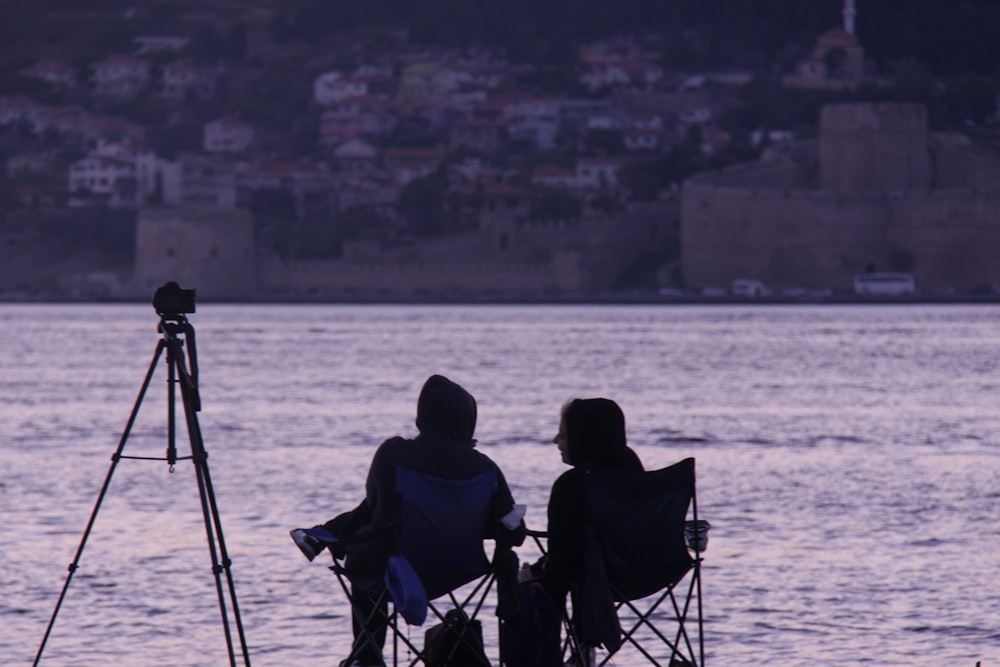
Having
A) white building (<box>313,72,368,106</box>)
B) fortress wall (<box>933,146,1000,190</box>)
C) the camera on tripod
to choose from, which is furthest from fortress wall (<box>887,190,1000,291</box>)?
the camera on tripod

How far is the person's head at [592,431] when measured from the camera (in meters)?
5.23

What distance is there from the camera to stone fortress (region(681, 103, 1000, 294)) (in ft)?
215

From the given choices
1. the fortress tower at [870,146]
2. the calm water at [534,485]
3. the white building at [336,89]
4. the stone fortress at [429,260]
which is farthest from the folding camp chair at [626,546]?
the white building at [336,89]

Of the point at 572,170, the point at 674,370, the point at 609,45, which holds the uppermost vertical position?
the point at 609,45

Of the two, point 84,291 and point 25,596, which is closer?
point 25,596

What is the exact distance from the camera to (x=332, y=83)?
112 metres

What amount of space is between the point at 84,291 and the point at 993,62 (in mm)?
47547

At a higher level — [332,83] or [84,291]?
[332,83]

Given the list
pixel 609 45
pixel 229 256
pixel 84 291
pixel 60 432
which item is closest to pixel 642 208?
pixel 229 256

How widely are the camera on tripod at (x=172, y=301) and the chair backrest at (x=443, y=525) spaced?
27.3 inches

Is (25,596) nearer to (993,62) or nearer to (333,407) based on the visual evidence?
(333,407)

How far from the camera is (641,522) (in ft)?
17.4

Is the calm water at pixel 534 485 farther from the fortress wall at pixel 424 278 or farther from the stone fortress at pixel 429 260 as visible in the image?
the fortress wall at pixel 424 278

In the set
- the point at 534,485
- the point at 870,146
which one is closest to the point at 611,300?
the point at 870,146
